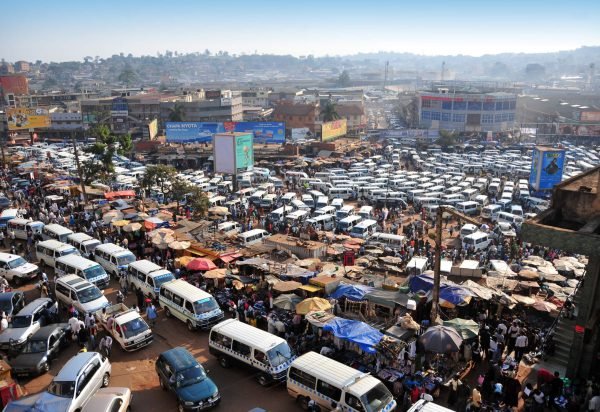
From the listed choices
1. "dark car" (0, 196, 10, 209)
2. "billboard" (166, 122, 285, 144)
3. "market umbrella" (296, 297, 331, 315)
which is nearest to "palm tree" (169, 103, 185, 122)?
"billboard" (166, 122, 285, 144)

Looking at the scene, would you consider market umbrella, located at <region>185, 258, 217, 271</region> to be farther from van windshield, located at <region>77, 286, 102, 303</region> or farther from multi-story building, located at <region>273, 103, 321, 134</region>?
multi-story building, located at <region>273, 103, 321, 134</region>

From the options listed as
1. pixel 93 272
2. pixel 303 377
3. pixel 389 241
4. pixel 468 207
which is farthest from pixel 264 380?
pixel 468 207

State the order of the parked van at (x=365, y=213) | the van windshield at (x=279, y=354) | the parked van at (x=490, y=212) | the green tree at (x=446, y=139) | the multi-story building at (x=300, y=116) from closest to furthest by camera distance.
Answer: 1. the van windshield at (x=279, y=354)
2. the parked van at (x=490, y=212)
3. the parked van at (x=365, y=213)
4. the green tree at (x=446, y=139)
5. the multi-story building at (x=300, y=116)

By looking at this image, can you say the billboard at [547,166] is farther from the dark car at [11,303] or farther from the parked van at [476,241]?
the dark car at [11,303]

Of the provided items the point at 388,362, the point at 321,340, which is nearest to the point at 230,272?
the point at 321,340

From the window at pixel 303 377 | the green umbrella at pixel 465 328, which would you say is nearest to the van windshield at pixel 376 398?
the window at pixel 303 377

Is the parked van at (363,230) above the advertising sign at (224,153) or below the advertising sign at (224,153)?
below
